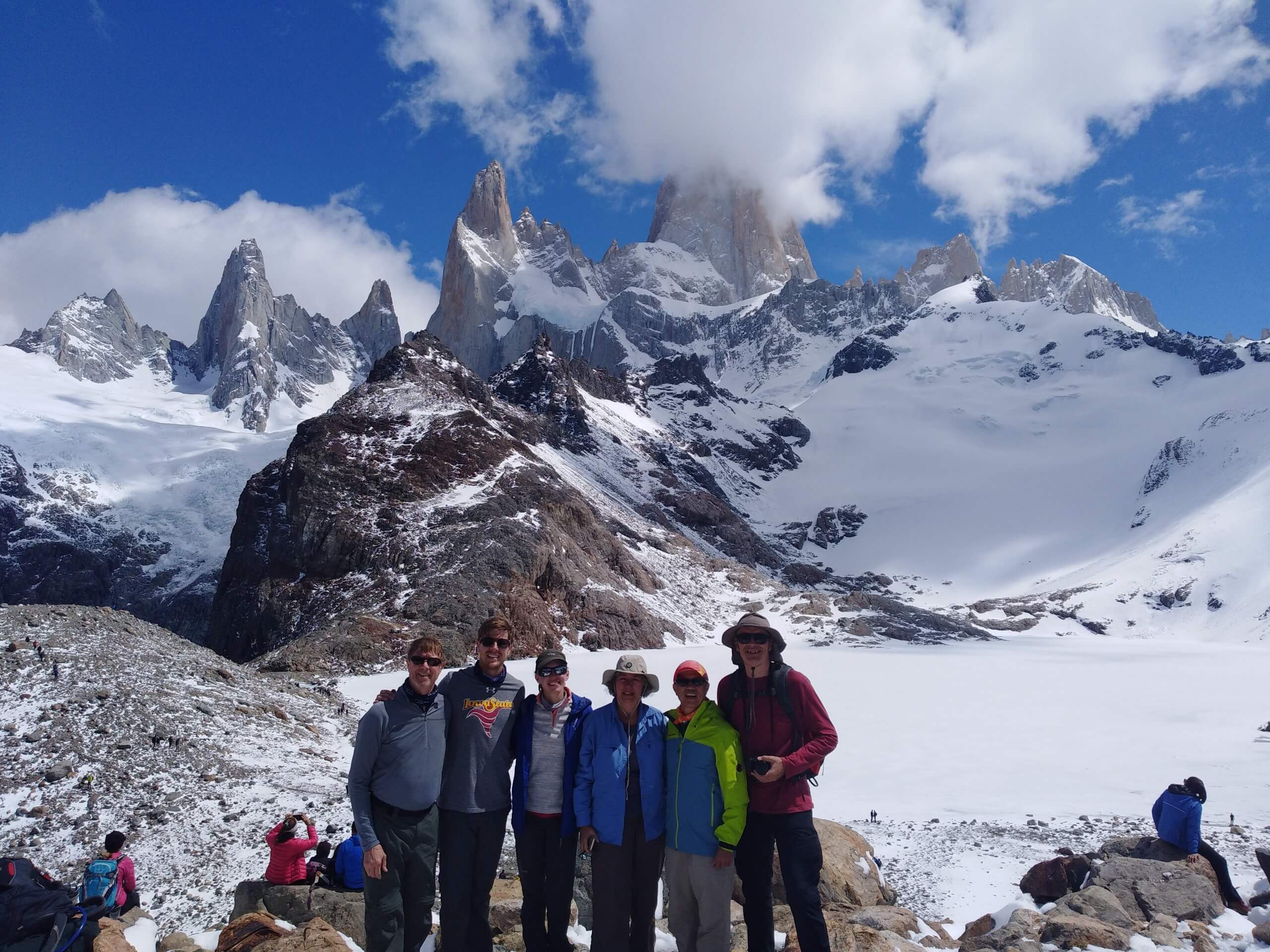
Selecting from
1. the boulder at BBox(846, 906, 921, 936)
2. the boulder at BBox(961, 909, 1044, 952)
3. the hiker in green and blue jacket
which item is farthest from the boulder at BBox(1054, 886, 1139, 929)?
the hiker in green and blue jacket

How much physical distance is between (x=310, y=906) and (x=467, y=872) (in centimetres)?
267

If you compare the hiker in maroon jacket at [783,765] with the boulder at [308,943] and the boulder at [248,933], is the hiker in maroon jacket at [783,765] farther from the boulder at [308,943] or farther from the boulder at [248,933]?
the boulder at [248,933]

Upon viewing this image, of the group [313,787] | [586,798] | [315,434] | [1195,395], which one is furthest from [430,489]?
[1195,395]

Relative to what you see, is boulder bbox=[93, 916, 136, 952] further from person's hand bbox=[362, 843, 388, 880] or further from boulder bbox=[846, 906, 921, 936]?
boulder bbox=[846, 906, 921, 936]

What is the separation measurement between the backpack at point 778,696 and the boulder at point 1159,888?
4779 millimetres

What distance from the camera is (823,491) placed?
10762 cm

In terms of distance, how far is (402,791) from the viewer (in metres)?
5.57

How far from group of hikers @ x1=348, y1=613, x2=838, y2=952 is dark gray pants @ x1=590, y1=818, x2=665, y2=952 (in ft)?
0.04

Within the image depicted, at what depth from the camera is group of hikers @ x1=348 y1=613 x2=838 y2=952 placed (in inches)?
216

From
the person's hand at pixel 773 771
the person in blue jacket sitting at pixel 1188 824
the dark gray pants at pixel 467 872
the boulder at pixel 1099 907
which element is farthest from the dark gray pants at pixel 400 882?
the person in blue jacket sitting at pixel 1188 824

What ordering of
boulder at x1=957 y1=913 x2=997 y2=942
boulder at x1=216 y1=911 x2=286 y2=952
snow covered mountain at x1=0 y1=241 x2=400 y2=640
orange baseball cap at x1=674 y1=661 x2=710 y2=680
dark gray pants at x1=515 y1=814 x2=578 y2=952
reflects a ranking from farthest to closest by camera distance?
snow covered mountain at x1=0 y1=241 x2=400 y2=640, boulder at x1=957 y1=913 x2=997 y2=942, boulder at x1=216 y1=911 x2=286 y2=952, dark gray pants at x1=515 y1=814 x2=578 y2=952, orange baseball cap at x1=674 y1=661 x2=710 y2=680

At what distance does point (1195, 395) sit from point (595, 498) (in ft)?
357

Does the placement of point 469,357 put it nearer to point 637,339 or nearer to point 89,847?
point 637,339

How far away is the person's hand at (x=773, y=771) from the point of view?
5.34m
